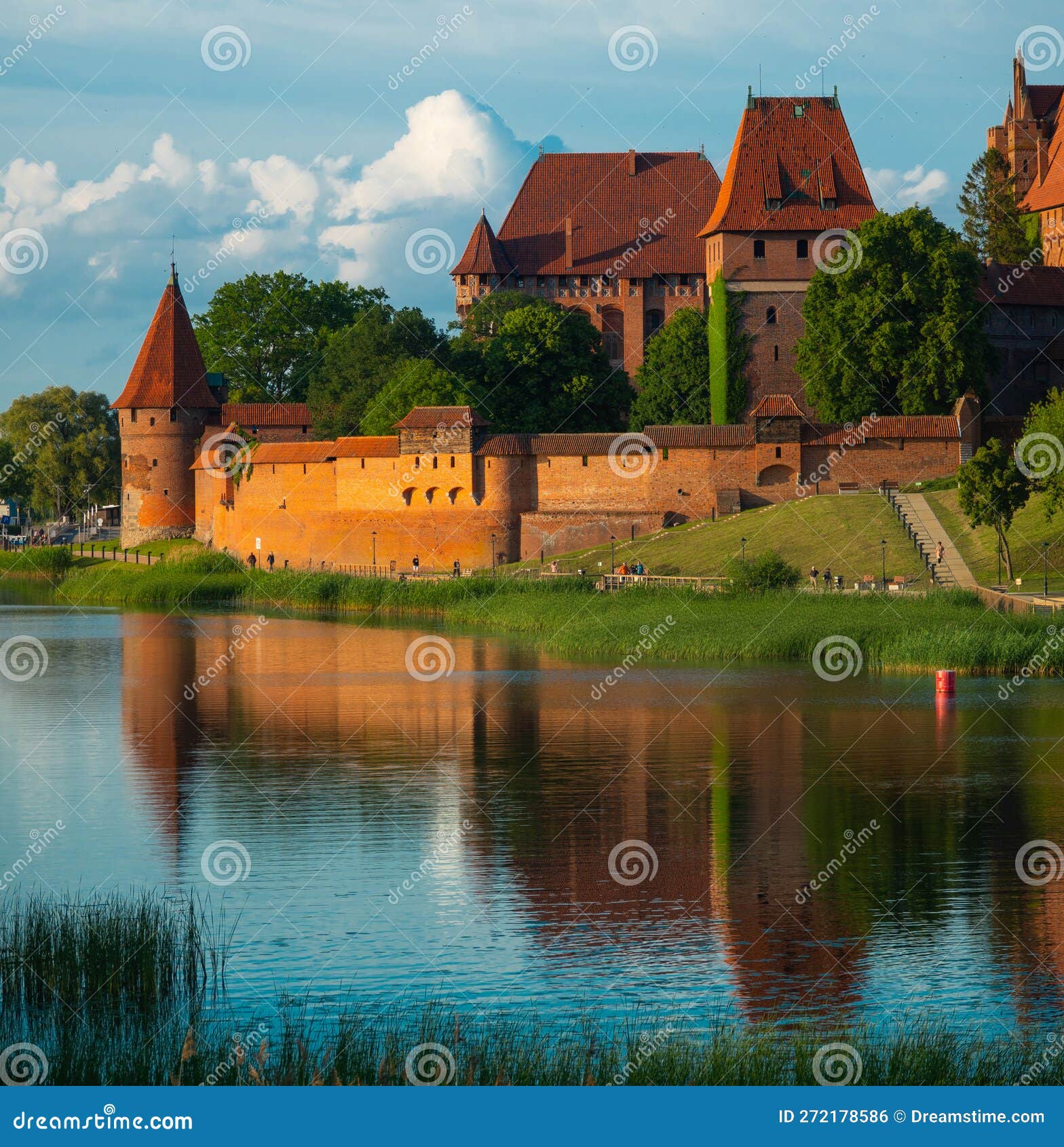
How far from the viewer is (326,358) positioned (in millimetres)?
55469

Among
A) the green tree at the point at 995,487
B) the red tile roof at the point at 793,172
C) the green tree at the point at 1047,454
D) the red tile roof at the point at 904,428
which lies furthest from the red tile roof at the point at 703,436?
the green tree at the point at 995,487

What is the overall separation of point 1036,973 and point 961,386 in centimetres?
3378

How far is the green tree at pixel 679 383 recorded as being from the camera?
49.0m

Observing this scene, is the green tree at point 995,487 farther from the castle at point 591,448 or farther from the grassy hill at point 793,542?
the castle at point 591,448

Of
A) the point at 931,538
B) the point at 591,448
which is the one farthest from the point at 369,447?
the point at 931,538

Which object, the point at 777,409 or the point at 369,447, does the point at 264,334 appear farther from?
the point at 777,409

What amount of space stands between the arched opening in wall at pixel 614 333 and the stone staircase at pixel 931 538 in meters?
23.7

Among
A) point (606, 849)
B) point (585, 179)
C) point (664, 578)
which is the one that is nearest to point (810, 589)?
point (664, 578)

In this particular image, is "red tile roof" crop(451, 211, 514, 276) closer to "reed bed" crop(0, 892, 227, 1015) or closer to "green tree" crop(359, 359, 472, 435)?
"green tree" crop(359, 359, 472, 435)

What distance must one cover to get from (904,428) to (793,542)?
6156mm

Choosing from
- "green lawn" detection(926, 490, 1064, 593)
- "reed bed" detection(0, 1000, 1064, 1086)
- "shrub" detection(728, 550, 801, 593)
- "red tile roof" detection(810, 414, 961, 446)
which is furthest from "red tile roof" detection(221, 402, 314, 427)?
"reed bed" detection(0, 1000, 1064, 1086)

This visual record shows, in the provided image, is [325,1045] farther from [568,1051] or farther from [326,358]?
[326,358]

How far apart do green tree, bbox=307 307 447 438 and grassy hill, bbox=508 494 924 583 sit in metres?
12.7

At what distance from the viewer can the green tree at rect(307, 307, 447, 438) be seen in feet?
173
